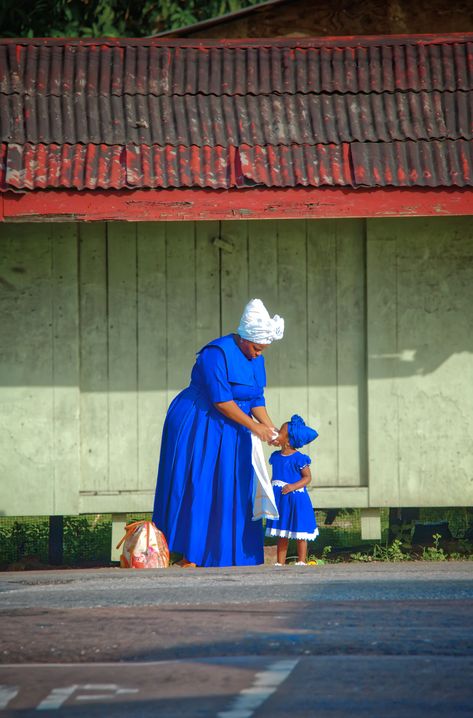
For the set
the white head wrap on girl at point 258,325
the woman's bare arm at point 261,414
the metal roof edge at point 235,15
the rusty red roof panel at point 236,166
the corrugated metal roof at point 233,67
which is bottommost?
the woman's bare arm at point 261,414

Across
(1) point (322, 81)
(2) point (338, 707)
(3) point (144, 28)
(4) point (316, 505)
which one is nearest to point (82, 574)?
(4) point (316, 505)

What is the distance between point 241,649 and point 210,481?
3.57 metres

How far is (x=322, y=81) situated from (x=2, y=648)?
5.27 meters

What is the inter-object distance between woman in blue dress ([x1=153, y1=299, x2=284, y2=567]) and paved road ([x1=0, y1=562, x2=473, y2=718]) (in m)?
1.95

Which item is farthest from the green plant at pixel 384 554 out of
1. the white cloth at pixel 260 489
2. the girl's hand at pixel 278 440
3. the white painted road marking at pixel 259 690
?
the white painted road marking at pixel 259 690

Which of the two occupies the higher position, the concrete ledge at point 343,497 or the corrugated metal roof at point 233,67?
the corrugated metal roof at point 233,67

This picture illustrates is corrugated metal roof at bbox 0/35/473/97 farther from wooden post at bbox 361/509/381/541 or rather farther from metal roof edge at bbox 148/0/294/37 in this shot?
wooden post at bbox 361/509/381/541

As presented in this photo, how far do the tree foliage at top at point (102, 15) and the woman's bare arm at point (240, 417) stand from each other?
9831 millimetres

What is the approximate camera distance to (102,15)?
16.5 metres

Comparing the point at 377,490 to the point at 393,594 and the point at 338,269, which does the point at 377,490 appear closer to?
the point at 338,269

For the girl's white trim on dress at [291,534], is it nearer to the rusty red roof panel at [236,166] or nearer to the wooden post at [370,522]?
the wooden post at [370,522]

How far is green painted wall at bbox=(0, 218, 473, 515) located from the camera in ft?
29.0

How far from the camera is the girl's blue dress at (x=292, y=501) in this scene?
8.45m

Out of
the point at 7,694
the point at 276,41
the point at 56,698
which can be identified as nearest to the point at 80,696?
the point at 56,698
